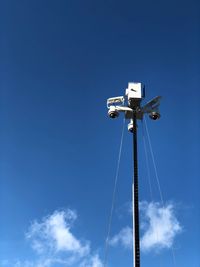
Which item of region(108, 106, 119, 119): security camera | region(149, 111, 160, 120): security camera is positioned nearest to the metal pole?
region(149, 111, 160, 120): security camera

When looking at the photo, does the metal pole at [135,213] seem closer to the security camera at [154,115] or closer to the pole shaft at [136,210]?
the pole shaft at [136,210]

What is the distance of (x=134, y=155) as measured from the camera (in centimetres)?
2956

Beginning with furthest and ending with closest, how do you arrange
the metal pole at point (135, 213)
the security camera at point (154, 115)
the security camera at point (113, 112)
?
the security camera at point (113, 112), the security camera at point (154, 115), the metal pole at point (135, 213)

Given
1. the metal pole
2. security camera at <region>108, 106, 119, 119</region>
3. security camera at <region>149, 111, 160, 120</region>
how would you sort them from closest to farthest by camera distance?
the metal pole
security camera at <region>149, 111, 160, 120</region>
security camera at <region>108, 106, 119, 119</region>

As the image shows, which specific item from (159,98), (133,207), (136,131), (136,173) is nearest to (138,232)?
(133,207)

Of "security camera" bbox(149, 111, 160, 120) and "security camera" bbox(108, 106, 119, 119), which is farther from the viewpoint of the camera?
"security camera" bbox(108, 106, 119, 119)

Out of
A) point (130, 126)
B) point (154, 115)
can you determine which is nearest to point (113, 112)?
point (130, 126)

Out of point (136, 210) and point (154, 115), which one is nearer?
point (136, 210)

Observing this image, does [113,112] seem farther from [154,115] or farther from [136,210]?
[136,210]

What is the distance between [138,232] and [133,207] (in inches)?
51.7

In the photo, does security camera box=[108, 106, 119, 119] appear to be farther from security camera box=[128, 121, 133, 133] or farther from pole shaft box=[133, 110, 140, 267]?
pole shaft box=[133, 110, 140, 267]

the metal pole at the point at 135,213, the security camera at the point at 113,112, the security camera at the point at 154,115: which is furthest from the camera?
the security camera at the point at 113,112

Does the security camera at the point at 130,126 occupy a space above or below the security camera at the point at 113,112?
below

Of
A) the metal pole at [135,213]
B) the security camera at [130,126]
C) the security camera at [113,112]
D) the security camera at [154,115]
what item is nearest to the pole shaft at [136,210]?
the metal pole at [135,213]
